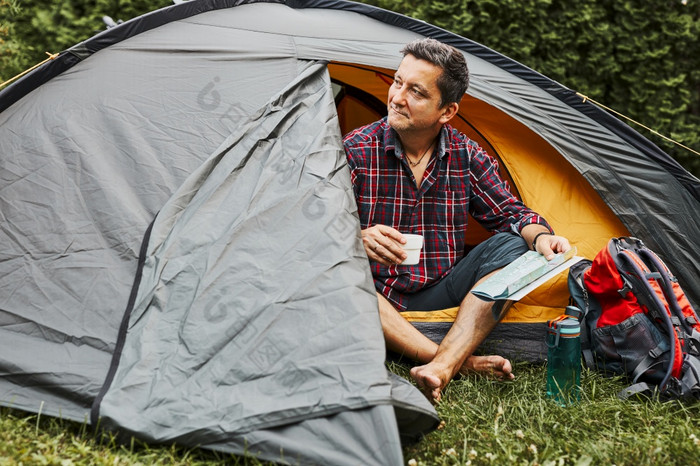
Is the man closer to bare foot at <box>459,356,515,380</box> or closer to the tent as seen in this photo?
bare foot at <box>459,356,515,380</box>

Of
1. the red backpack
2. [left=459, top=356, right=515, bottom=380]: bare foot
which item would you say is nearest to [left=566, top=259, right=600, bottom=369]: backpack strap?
the red backpack

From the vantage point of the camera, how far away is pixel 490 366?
217cm

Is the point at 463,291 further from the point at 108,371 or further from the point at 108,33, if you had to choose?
the point at 108,33

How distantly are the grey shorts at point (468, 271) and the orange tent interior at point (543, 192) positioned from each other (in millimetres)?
49

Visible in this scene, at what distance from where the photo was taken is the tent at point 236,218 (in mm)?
1650

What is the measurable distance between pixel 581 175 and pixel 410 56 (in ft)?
2.41

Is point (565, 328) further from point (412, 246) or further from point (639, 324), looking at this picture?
point (412, 246)

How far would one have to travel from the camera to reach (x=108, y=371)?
1769 millimetres

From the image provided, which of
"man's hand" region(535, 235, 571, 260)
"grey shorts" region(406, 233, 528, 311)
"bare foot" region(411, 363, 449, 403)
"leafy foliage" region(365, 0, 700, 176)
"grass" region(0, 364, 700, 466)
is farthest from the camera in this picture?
"leafy foliage" region(365, 0, 700, 176)

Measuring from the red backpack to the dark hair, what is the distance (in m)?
0.68

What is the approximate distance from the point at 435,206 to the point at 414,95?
14.7 inches

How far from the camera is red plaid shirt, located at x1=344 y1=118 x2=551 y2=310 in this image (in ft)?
7.80

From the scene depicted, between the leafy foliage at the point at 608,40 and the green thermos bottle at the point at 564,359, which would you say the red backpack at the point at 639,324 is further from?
the leafy foliage at the point at 608,40

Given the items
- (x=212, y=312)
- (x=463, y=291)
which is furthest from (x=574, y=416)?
(x=212, y=312)
